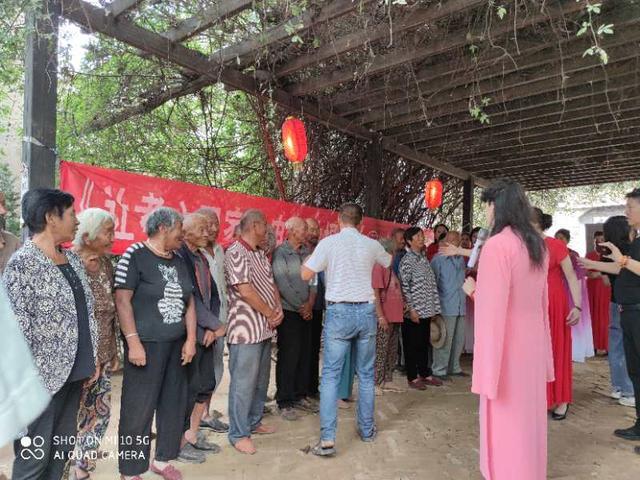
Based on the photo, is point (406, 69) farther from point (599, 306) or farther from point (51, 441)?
point (599, 306)

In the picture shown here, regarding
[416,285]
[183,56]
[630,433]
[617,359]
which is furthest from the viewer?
[416,285]

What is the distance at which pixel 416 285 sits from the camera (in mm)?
4633

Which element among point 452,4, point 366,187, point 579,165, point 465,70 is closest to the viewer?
point 452,4

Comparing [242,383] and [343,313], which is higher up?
[343,313]

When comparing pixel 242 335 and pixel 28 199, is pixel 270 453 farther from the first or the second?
pixel 28 199

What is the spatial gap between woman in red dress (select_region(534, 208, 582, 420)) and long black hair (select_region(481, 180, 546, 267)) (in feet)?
4.48

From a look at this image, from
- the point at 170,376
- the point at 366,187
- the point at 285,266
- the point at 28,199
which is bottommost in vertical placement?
the point at 170,376

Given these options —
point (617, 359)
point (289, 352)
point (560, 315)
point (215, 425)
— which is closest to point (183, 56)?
point (289, 352)

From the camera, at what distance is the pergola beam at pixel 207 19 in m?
3.30

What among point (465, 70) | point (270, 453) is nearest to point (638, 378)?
point (270, 453)

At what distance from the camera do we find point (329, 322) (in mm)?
3100

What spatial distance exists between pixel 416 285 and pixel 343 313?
177cm

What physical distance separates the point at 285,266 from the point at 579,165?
656cm

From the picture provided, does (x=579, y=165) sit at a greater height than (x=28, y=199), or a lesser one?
greater
